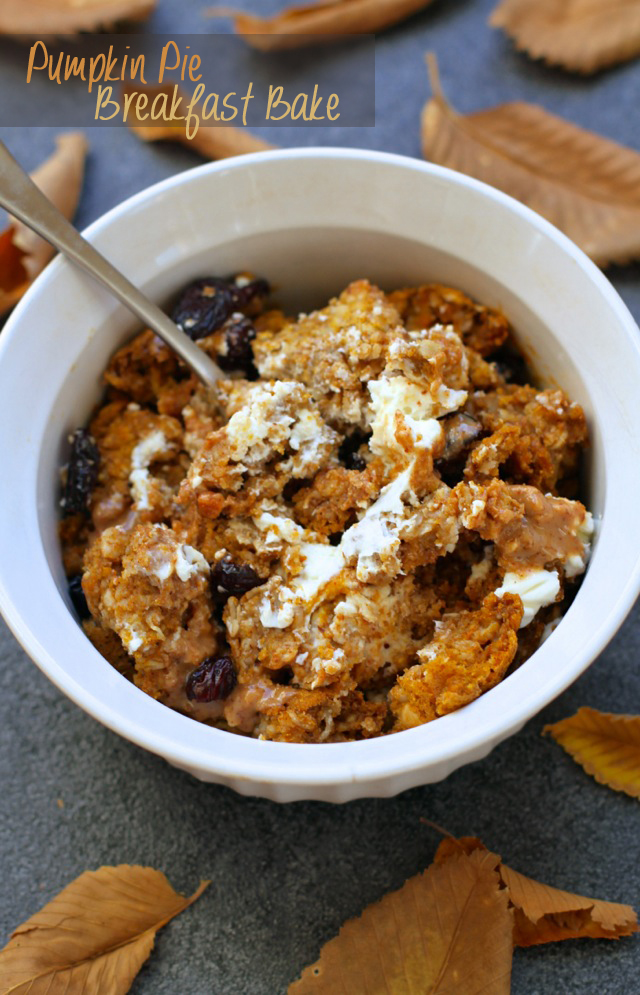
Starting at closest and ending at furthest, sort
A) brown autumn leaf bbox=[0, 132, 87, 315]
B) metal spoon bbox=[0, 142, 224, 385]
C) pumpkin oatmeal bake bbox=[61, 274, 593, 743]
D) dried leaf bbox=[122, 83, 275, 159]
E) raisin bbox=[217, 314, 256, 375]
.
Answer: pumpkin oatmeal bake bbox=[61, 274, 593, 743] → metal spoon bbox=[0, 142, 224, 385] → raisin bbox=[217, 314, 256, 375] → brown autumn leaf bbox=[0, 132, 87, 315] → dried leaf bbox=[122, 83, 275, 159]

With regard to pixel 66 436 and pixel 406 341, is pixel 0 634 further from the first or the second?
pixel 406 341

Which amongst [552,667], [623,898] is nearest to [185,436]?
[552,667]

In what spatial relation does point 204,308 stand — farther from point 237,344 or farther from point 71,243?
point 71,243

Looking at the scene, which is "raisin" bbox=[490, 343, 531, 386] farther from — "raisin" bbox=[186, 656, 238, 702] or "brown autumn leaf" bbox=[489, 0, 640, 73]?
"brown autumn leaf" bbox=[489, 0, 640, 73]

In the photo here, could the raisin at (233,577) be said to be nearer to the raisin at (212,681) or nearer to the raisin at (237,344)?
the raisin at (212,681)

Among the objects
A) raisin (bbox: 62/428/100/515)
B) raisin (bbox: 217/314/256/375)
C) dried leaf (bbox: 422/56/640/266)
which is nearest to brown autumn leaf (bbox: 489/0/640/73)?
dried leaf (bbox: 422/56/640/266)

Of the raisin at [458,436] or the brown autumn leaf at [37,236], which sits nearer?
the raisin at [458,436]

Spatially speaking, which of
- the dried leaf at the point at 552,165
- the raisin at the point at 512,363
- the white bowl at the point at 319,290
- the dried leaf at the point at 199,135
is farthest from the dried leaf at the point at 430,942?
the dried leaf at the point at 199,135
